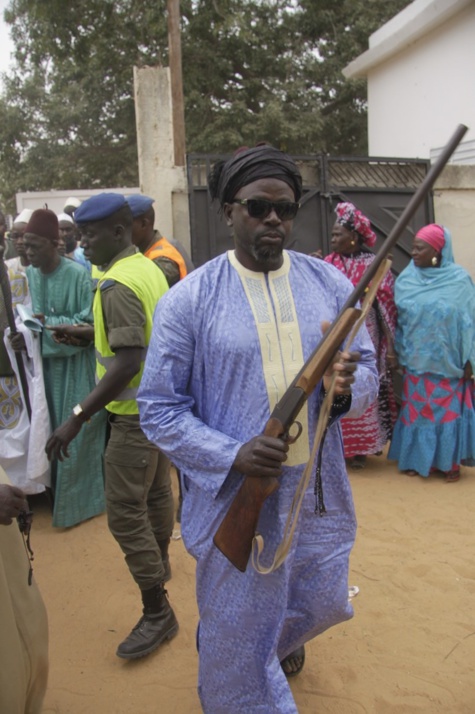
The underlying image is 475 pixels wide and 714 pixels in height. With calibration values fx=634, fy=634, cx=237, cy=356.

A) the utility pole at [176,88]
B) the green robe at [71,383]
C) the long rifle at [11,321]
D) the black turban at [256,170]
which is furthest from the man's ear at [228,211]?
the utility pole at [176,88]

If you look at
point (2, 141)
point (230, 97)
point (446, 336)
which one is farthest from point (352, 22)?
point (446, 336)

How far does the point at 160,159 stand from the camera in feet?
23.2

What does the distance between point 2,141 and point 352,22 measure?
36.3 ft

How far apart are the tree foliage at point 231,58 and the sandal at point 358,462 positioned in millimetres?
11079

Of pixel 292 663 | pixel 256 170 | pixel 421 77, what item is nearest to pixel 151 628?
→ pixel 292 663

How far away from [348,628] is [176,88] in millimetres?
9196

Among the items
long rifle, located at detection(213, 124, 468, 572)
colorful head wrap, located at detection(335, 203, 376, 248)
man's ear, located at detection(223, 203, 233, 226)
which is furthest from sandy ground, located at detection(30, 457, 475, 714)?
colorful head wrap, located at detection(335, 203, 376, 248)

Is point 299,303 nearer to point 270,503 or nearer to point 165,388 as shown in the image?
point 165,388

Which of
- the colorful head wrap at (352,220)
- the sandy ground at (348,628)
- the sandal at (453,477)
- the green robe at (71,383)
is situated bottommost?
the sandy ground at (348,628)

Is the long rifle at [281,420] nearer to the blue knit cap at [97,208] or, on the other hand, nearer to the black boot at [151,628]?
the black boot at [151,628]

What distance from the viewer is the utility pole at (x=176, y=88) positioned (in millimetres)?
9828

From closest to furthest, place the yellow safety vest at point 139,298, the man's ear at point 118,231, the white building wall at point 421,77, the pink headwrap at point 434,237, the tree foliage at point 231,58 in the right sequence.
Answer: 1. the yellow safety vest at point 139,298
2. the man's ear at point 118,231
3. the pink headwrap at point 434,237
4. the white building wall at point 421,77
5. the tree foliage at point 231,58

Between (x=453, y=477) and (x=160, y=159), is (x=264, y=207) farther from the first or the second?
(x=160, y=159)

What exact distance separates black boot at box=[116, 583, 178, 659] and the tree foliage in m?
13.4
